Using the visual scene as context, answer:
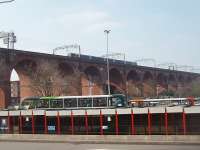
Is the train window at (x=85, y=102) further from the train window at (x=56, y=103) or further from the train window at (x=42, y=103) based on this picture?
the train window at (x=42, y=103)

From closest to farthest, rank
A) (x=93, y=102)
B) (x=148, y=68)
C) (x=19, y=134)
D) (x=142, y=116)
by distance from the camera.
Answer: (x=142, y=116) < (x=19, y=134) < (x=93, y=102) < (x=148, y=68)

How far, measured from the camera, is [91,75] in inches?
4835

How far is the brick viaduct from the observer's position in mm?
88856

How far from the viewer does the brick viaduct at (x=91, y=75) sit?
8886 cm

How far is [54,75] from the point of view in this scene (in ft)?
318

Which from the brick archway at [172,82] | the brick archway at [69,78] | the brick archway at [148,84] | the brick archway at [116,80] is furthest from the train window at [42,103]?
the brick archway at [172,82]

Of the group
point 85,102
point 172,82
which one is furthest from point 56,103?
point 172,82

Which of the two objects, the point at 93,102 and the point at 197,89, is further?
the point at 197,89

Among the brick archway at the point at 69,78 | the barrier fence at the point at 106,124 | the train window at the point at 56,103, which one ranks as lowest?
the barrier fence at the point at 106,124

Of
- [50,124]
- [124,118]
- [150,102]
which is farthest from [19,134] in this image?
[150,102]

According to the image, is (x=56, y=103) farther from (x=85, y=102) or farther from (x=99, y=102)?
(x=99, y=102)

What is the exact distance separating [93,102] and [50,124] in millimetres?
12510

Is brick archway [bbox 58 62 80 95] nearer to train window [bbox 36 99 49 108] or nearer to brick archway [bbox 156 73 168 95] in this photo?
train window [bbox 36 99 49 108]

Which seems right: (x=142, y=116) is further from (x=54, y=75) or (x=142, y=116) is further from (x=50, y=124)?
(x=54, y=75)
